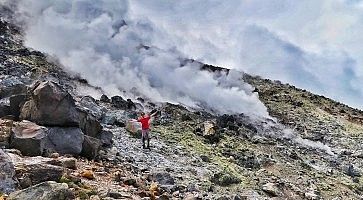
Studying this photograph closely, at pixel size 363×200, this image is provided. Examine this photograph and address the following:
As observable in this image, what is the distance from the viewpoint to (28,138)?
13.4 m

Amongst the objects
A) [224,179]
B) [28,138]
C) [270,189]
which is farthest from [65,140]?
[270,189]

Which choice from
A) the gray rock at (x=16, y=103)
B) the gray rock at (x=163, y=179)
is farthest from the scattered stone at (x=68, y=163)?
the gray rock at (x=16, y=103)

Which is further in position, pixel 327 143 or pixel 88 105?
pixel 327 143

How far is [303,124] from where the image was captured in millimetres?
37438

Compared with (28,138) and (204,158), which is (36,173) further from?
(204,158)

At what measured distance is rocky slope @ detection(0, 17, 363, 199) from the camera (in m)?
12.4

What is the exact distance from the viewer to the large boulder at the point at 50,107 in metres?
15.3

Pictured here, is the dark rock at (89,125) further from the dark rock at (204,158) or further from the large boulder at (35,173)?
the large boulder at (35,173)

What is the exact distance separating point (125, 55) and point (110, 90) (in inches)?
239

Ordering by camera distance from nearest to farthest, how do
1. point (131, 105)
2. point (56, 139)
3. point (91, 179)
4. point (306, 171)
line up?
point (91, 179) < point (56, 139) < point (306, 171) < point (131, 105)

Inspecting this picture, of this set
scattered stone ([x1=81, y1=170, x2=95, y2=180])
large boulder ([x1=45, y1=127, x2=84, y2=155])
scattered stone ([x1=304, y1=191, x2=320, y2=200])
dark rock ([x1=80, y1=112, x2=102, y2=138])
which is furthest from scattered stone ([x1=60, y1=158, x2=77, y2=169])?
scattered stone ([x1=304, y1=191, x2=320, y2=200])

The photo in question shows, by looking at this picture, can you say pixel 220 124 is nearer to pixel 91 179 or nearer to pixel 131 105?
pixel 131 105

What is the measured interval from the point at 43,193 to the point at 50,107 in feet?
20.2

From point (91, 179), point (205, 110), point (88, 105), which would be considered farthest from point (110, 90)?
point (91, 179)
